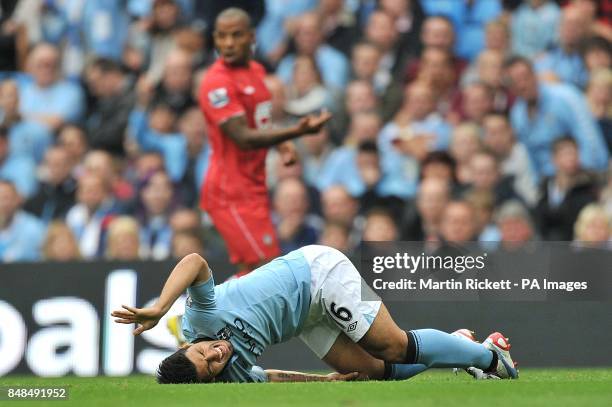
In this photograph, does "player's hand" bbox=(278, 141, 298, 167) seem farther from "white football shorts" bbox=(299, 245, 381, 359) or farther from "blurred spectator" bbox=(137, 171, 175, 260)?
"blurred spectator" bbox=(137, 171, 175, 260)

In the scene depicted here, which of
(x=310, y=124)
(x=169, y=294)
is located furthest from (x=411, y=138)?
(x=169, y=294)

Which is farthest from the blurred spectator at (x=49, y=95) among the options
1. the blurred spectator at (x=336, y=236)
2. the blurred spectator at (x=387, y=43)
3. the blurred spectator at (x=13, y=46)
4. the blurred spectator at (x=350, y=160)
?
the blurred spectator at (x=336, y=236)

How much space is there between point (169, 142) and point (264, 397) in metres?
7.50

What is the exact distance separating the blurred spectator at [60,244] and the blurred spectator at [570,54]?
15.2 feet

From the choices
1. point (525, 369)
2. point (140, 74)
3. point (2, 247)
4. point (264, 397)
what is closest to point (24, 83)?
point (140, 74)

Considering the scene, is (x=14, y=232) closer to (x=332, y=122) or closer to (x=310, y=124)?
(x=332, y=122)

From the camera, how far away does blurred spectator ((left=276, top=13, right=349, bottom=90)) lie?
561 inches

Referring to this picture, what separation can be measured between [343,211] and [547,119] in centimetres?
207

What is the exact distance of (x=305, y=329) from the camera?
27.6 ft

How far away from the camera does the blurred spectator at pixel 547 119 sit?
1272 cm

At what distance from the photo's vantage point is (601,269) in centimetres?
991

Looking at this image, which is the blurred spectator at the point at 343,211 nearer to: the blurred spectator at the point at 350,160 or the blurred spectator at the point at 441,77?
the blurred spectator at the point at 350,160

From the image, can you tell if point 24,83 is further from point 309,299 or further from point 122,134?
point 309,299

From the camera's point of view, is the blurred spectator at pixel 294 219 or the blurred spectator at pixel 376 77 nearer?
the blurred spectator at pixel 294 219
